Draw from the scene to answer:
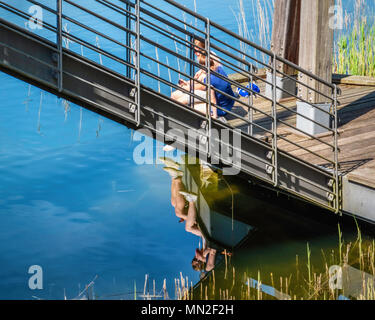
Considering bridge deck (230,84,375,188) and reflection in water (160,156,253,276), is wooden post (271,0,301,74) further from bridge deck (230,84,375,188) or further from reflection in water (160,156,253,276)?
reflection in water (160,156,253,276)

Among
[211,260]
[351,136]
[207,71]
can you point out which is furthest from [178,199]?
[207,71]

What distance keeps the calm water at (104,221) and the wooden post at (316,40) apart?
1816 mm

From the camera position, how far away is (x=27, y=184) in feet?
36.3

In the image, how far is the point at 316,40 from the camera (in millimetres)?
9094

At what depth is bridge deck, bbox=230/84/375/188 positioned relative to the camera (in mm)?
8430

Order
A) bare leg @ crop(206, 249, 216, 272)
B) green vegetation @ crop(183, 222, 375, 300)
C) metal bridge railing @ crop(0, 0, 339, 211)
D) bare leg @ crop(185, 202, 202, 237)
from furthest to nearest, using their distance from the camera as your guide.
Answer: bare leg @ crop(185, 202, 202, 237) < bare leg @ crop(206, 249, 216, 272) < green vegetation @ crop(183, 222, 375, 300) < metal bridge railing @ crop(0, 0, 339, 211)

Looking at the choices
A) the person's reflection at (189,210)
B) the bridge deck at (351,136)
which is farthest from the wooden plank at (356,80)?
the person's reflection at (189,210)

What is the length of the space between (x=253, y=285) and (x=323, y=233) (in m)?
1.49

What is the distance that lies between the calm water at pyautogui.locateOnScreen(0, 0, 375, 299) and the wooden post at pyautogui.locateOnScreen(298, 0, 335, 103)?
1.82 metres

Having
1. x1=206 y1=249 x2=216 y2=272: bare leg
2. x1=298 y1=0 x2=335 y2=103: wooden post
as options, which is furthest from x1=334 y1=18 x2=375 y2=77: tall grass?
x1=206 y1=249 x2=216 y2=272: bare leg

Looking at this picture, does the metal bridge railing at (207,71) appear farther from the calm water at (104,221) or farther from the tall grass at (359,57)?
the tall grass at (359,57)

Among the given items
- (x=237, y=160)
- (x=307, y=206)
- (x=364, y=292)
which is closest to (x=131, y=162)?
(x=307, y=206)

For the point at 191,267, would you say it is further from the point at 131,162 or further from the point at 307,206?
the point at 131,162

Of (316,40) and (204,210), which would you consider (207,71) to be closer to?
(316,40)
